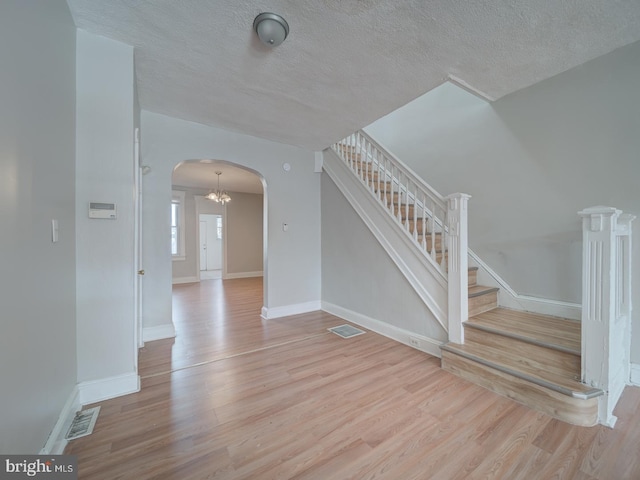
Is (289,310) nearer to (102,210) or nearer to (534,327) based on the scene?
(102,210)

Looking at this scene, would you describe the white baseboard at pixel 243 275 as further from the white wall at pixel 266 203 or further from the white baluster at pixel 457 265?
the white baluster at pixel 457 265

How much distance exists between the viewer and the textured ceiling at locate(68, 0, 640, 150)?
158cm

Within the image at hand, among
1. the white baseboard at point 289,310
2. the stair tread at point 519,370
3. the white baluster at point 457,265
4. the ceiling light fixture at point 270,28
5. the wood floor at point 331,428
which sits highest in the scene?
the ceiling light fixture at point 270,28

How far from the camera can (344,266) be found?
3777 millimetres

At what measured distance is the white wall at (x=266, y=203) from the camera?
9.48ft

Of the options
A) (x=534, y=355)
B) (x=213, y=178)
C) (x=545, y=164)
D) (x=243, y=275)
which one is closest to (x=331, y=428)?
(x=534, y=355)

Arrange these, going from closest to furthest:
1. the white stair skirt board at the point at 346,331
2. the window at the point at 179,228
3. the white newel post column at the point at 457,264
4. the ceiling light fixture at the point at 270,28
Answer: the ceiling light fixture at the point at 270,28 → the white newel post column at the point at 457,264 → the white stair skirt board at the point at 346,331 → the window at the point at 179,228

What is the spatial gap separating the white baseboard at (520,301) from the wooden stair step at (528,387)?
3.40ft

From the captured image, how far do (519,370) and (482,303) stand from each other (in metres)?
0.92

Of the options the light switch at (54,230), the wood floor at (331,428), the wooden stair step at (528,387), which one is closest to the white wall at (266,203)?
the wood floor at (331,428)

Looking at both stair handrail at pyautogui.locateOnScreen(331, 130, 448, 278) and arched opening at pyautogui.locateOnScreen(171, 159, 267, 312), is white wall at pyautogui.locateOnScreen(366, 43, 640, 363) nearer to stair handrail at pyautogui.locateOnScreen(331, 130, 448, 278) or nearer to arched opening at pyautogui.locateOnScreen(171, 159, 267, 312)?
stair handrail at pyautogui.locateOnScreen(331, 130, 448, 278)

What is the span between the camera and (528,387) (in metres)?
1.78

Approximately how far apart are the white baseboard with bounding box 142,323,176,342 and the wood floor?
0.38 meters

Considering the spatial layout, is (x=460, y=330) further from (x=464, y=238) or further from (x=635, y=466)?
(x=635, y=466)
